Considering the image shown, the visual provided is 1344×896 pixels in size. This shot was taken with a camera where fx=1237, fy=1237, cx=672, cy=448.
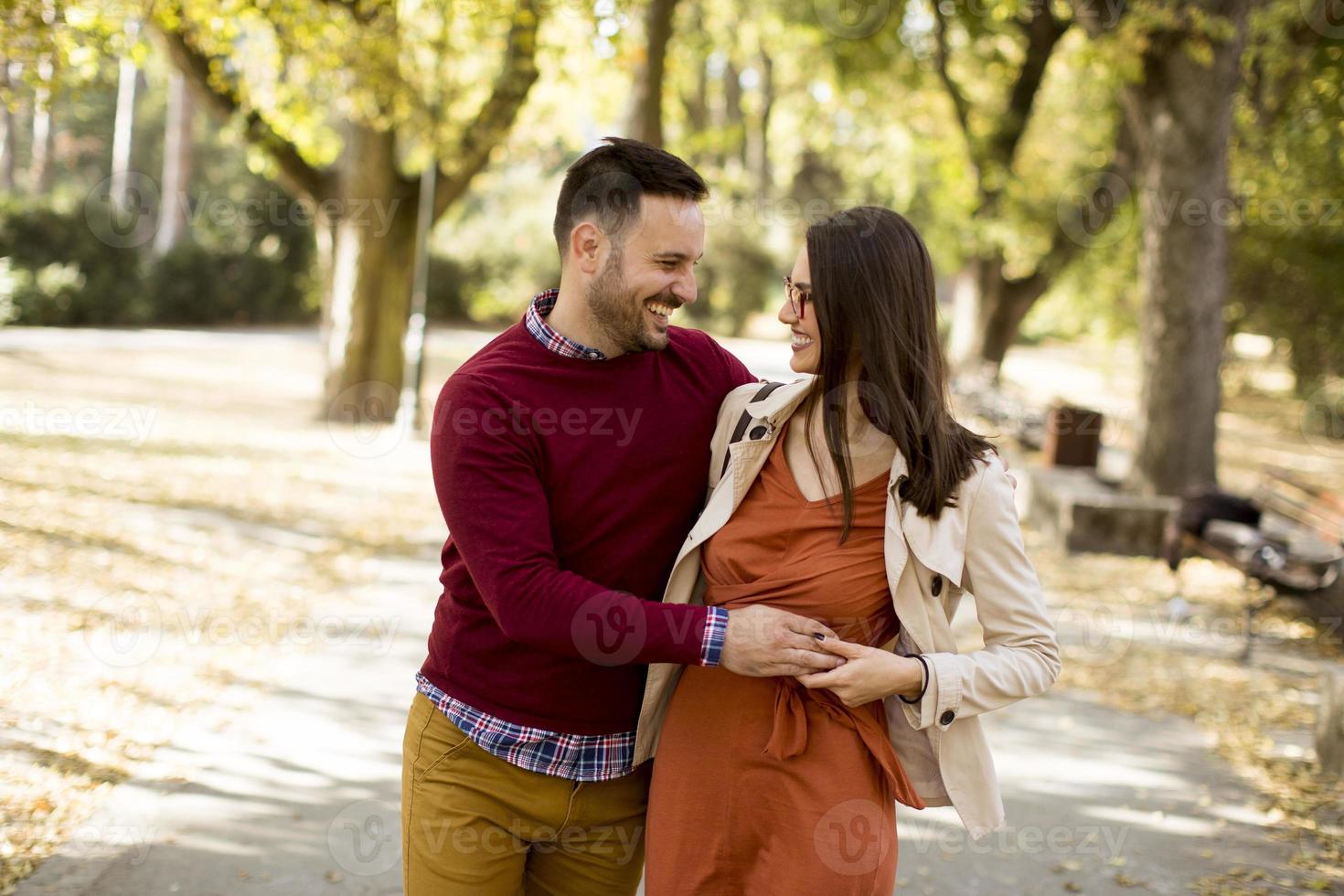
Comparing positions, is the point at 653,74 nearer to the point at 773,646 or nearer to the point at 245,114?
the point at 245,114

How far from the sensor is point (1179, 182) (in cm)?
1105

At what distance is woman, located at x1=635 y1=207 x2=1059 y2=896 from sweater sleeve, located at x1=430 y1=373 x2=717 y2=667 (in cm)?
24

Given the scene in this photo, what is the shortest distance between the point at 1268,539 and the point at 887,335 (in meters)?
7.11

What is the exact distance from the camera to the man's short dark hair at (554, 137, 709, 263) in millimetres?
2639

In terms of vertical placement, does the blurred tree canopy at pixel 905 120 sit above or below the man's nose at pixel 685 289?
above

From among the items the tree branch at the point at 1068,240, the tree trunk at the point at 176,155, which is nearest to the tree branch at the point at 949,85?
the tree branch at the point at 1068,240

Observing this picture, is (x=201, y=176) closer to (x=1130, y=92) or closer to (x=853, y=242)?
(x=1130, y=92)

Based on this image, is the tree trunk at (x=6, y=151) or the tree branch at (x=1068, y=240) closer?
the tree branch at (x=1068, y=240)

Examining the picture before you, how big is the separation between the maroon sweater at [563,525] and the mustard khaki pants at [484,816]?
0.40 feet

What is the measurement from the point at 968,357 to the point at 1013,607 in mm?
18466

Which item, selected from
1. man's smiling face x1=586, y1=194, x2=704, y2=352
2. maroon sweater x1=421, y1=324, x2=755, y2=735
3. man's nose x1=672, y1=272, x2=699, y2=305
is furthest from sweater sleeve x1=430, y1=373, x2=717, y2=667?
man's nose x1=672, y1=272, x2=699, y2=305

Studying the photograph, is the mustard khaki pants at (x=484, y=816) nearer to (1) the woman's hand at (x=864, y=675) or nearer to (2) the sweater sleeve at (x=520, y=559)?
(2) the sweater sleeve at (x=520, y=559)

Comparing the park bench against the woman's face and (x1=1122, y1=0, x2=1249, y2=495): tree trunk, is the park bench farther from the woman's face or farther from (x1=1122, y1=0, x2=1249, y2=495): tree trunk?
the woman's face

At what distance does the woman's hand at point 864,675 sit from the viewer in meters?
2.36
